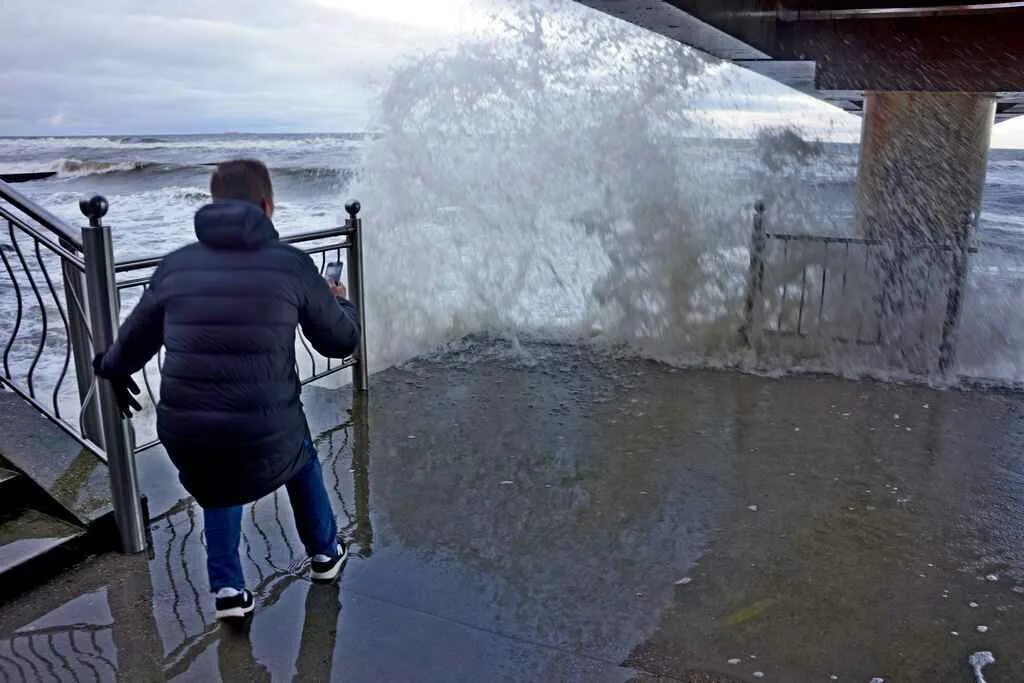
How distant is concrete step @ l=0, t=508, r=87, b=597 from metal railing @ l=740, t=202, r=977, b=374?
5753 millimetres

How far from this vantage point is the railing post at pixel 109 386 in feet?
10.6

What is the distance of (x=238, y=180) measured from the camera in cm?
268

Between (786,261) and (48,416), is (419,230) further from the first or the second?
(48,416)

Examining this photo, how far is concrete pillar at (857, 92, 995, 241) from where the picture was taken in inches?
398

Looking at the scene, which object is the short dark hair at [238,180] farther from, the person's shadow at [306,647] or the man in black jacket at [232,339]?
the person's shadow at [306,647]

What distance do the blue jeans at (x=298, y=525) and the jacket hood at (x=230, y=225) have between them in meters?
0.86

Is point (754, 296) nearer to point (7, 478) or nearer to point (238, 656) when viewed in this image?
point (238, 656)

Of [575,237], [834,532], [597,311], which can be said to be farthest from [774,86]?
[834,532]

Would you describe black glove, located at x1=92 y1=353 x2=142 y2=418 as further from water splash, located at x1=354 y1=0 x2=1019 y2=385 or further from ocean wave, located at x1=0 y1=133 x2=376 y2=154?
ocean wave, located at x1=0 y1=133 x2=376 y2=154

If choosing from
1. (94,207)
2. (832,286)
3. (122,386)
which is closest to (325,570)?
(122,386)

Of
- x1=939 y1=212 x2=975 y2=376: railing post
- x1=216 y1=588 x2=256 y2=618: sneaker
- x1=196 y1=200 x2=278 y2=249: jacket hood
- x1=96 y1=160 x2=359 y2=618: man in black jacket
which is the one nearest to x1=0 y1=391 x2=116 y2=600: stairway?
x1=216 y1=588 x2=256 y2=618: sneaker

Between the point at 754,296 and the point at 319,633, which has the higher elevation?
the point at 754,296

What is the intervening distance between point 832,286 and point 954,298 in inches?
46.1

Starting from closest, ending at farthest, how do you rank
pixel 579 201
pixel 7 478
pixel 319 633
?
pixel 319 633 < pixel 7 478 < pixel 579 201
